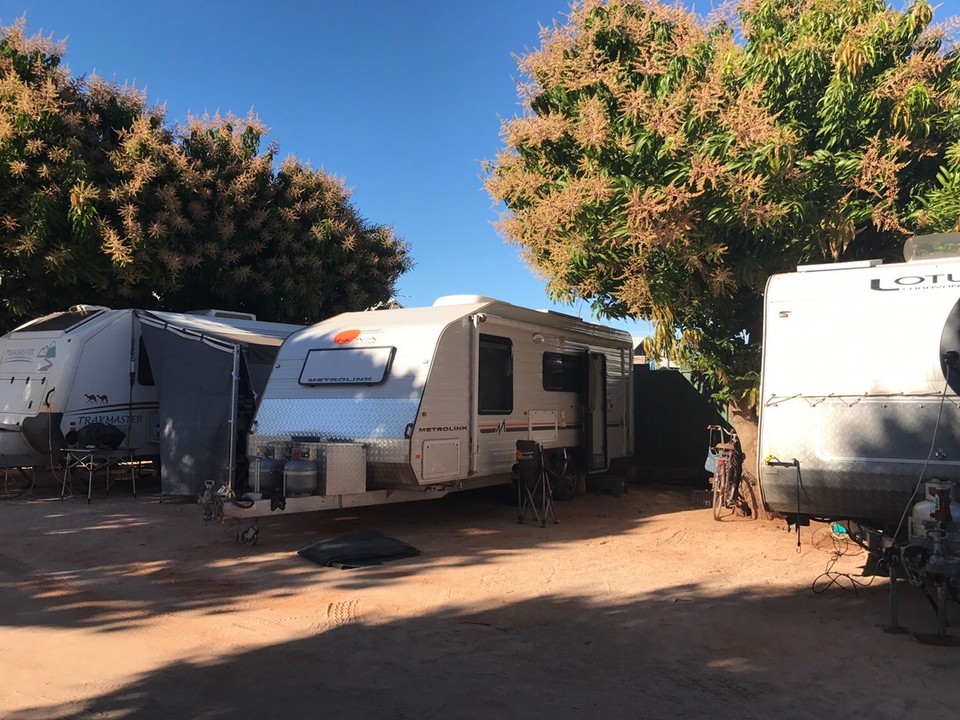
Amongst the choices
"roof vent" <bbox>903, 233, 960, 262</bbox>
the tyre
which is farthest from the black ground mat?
"roof vent" <bbox>903, 233, 960, 262</bbox>

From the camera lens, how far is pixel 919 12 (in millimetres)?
8375

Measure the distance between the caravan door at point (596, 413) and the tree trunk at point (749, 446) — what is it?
6.23 ft

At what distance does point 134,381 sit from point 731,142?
909 centimetres

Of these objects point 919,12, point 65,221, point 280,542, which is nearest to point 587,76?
point 919,12

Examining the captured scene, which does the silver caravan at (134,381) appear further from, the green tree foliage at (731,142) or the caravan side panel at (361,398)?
the green tree foliage at (731,142)

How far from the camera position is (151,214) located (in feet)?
43.5

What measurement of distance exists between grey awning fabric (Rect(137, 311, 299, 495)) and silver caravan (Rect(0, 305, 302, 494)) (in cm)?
1

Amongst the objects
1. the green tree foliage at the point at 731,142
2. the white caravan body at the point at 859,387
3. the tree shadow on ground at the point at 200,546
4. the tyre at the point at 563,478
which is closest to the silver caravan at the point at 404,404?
the tyre at the point at 563,478

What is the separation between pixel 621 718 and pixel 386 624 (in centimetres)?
203

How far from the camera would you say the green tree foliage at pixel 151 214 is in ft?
39.7

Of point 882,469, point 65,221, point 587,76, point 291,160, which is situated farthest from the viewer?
point 291,160

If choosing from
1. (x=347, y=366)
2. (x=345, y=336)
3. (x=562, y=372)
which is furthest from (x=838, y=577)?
(x=345, y=336)

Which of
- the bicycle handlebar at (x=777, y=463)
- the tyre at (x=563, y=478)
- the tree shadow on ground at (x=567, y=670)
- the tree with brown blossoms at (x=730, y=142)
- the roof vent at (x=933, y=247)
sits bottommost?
the tree shadow on ground at (x=567, y=670)

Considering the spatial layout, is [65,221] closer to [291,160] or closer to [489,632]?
[291,160]
